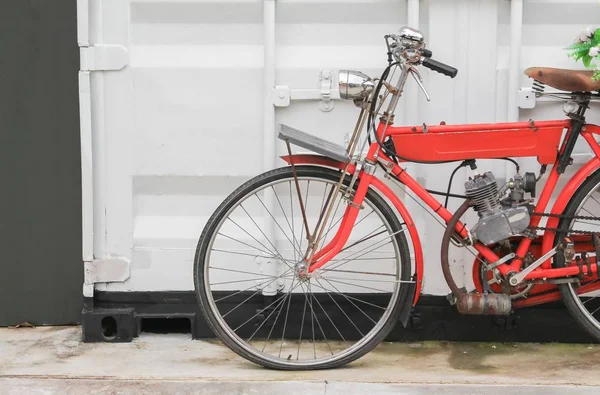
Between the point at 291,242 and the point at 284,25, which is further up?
the point at 284,25

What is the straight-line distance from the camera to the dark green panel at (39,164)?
14.4 feet

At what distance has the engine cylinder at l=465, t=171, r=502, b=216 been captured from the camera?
12.8 ft

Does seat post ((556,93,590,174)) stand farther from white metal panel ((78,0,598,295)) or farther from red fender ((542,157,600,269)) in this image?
white metal panel ((78,0,598,295))

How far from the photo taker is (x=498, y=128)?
388 cm

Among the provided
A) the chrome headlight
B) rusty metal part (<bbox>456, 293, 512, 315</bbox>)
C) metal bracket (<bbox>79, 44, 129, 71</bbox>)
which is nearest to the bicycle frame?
rusty metal part (<bbox>456, 293, 512, 315</bbox>)

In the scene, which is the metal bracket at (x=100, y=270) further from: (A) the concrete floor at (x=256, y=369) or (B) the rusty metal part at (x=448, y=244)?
(B) the rusty metal part at (x=448, y=244)

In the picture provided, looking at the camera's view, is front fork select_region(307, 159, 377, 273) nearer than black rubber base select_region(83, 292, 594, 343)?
Yes

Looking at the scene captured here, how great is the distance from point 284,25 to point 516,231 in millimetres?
1399

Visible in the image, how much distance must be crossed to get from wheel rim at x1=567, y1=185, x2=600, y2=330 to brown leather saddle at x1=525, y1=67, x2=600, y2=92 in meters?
0.44

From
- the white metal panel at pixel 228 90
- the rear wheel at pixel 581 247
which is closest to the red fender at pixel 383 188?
the white metal panel at pixel 228 90

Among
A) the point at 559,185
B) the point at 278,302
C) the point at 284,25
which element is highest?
the point at 284,25

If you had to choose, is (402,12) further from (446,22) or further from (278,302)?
(278,302)

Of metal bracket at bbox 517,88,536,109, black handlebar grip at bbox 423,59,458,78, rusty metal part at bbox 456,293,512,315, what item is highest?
black handlebar grip at bbox 423,59,458,78

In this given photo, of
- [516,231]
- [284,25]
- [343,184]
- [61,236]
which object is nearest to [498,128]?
[516,231]
